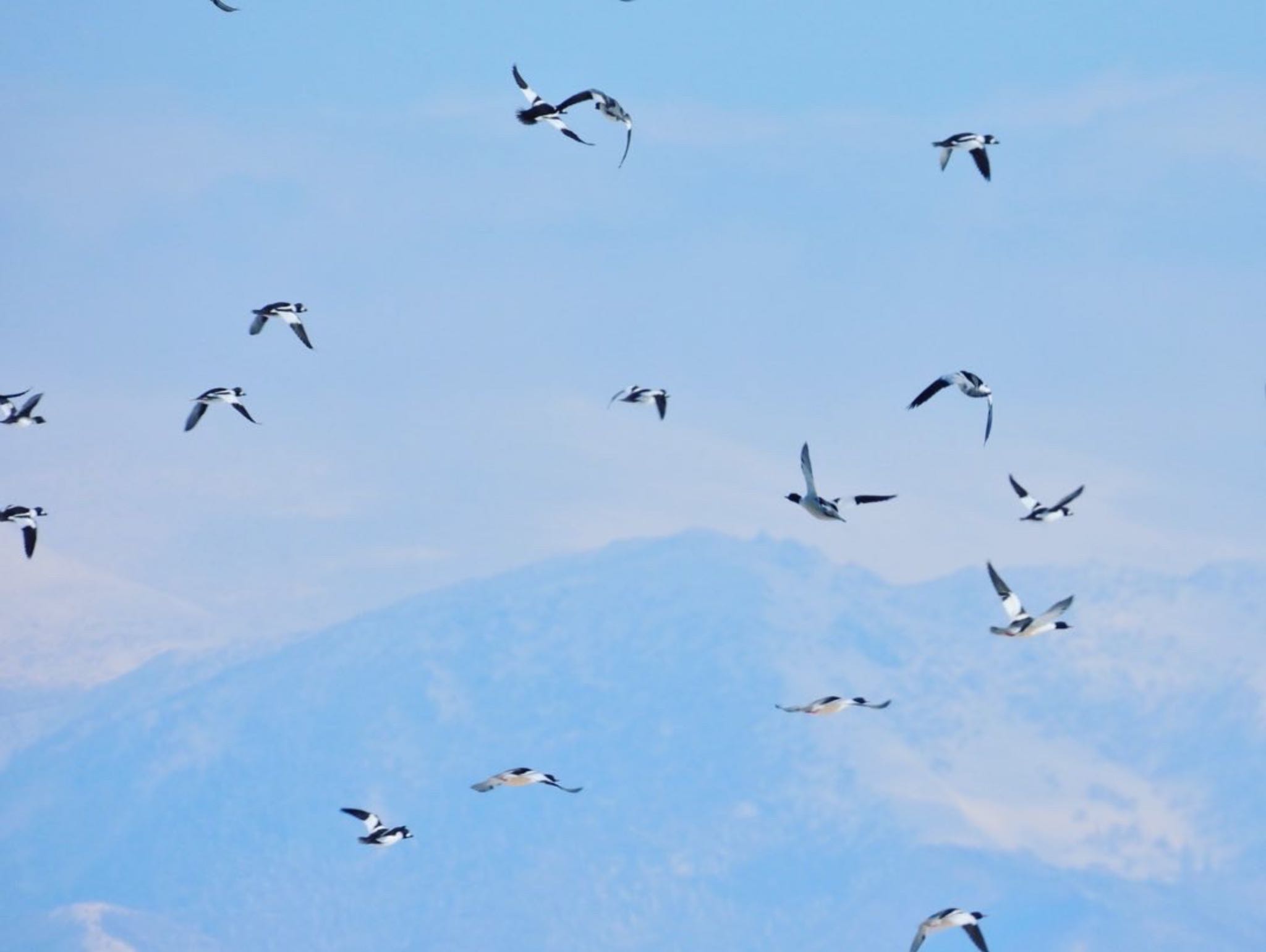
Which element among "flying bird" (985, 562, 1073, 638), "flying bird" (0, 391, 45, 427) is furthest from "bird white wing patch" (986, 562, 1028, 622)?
"flying bird" (0, 391, 45, 427)

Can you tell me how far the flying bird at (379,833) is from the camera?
5194 cm

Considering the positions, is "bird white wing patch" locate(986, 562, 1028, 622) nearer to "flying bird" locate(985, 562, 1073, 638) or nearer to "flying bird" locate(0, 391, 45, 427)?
"flying bird" locate(985, 562, 1073, 638)

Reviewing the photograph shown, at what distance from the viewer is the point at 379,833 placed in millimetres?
53094

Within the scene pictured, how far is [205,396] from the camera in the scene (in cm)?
5641

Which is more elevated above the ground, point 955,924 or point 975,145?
point 975,145

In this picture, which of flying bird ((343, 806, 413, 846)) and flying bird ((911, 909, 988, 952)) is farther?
flying bird ((343, 806, 413, 846))

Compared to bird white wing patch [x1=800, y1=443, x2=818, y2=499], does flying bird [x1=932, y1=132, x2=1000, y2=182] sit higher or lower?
higher

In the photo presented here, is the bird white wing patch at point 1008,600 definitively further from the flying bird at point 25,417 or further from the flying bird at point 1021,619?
the flying bird at point 25,417

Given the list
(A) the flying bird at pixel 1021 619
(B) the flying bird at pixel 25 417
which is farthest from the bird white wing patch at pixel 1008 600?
(B) the flying bird at pixel 25 417

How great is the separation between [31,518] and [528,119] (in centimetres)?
1709

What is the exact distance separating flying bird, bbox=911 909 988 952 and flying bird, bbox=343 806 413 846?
1191 centimetres

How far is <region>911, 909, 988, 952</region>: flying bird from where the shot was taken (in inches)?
1828

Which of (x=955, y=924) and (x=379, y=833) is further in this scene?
(x=379, y=833)

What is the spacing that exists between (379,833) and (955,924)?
14.3 m
